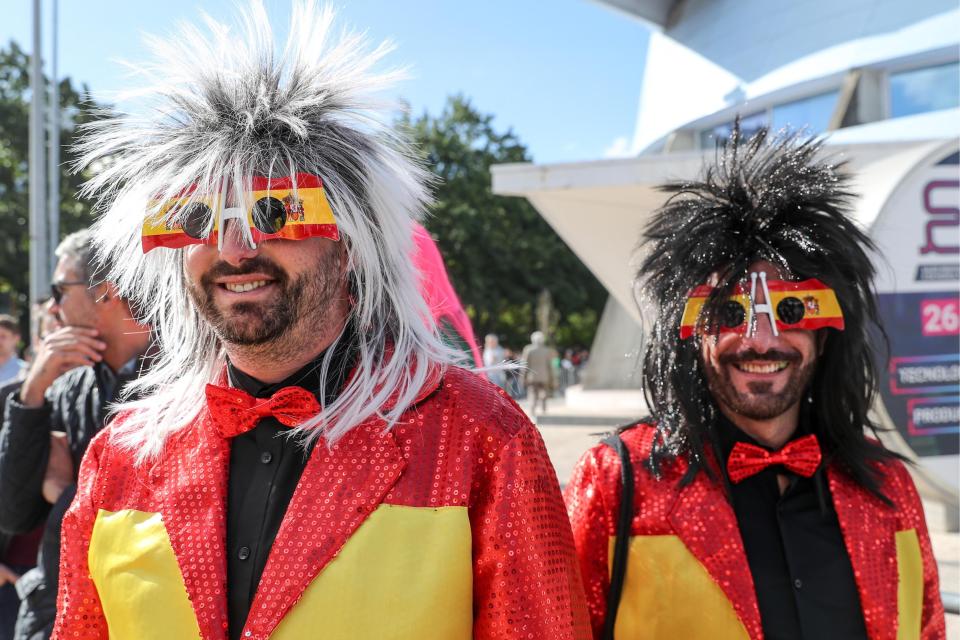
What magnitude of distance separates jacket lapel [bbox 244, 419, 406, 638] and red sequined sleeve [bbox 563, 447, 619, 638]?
696 mm

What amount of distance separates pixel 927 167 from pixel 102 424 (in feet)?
15.5

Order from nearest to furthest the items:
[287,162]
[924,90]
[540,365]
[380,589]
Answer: [380,589] < [287,162] < [924,90] < [540,365]

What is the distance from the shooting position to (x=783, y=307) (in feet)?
7.20

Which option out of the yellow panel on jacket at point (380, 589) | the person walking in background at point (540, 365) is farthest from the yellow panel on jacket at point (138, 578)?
the person walking in background at point (540, 365)

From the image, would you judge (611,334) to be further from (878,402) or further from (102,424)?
(102,424)

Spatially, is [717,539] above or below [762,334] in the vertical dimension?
below

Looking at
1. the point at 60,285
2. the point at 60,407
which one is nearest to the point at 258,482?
the point at 60,407

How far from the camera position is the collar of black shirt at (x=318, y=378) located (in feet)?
5.66

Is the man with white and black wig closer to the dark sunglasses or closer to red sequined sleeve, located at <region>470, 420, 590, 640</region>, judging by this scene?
red sequined sleeve, located at <region>470, 420, 590, 640</region>

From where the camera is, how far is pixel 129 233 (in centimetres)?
185

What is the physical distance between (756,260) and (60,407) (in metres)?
2.06

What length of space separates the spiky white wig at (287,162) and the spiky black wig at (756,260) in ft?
2.37

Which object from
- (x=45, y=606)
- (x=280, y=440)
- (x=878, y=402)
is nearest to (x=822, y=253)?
(x=280, y=440)

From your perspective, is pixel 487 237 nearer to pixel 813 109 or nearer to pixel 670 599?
pixel 813 109
